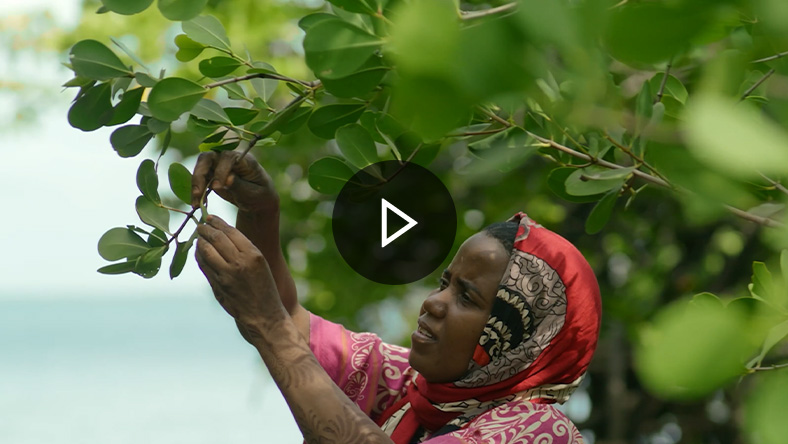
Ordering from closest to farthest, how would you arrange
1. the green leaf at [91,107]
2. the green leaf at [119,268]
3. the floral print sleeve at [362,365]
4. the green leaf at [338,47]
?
the green leaf at [338,47], the green leaf at [91,107], the green leaf at [119,268], the floral print sleeve at [362,365]

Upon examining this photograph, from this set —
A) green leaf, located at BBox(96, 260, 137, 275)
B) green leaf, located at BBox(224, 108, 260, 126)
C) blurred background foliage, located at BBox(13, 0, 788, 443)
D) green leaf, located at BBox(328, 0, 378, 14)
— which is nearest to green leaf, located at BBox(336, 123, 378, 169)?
blurred background foliage, located at BBox(13, 0, 788, 443)

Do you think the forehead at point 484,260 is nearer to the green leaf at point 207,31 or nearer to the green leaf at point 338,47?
the green leaf at point 207,31

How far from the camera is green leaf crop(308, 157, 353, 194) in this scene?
1.42 metres

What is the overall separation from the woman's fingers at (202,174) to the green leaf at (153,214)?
3.2 inches

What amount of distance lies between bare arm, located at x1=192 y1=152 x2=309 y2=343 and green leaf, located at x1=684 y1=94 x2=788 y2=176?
3.65ft

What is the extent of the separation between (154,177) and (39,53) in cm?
466

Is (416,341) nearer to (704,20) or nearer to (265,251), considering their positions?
(265,251)

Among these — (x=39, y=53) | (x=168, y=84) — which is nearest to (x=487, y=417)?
(x=168, y=84)

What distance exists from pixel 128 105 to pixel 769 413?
38.7 inches

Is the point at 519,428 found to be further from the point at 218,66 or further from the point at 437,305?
the point at 218,66

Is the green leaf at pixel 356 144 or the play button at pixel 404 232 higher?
the green leaf at pixel 356 144

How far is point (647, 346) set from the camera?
434 millimetres

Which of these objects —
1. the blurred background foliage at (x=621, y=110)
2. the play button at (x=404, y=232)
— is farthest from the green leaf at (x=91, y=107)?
the play button at (x=404, y=232)

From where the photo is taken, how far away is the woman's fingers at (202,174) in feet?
4.68
